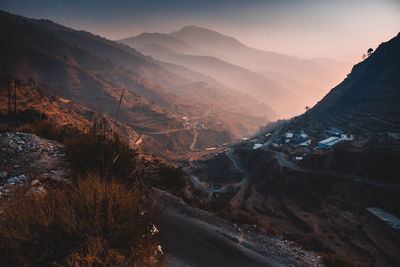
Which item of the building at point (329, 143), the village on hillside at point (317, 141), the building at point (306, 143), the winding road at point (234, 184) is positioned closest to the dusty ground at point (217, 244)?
the winding road at point (234, 184)

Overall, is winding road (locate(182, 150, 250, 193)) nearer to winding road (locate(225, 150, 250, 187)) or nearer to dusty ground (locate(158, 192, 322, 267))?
winding road (locate(225, 150, 250, 187))

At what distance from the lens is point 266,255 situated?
5.69 m

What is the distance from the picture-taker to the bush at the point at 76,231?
5.93ft

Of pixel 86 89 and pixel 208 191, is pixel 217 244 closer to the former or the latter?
pixel 208 191

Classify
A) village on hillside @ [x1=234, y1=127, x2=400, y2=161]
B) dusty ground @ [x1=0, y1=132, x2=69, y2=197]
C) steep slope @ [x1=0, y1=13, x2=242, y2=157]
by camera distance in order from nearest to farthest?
dusty ground @ [x1=0, y1=132, x2=69, y2=197] → village on hillside @ [x1=234, y1=127, x2=400, y2=161] → steep slope @ [x1=0, y1=13, x2=242, y2=157]

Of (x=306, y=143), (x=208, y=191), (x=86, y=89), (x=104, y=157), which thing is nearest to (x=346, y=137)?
(x=306, y=143)

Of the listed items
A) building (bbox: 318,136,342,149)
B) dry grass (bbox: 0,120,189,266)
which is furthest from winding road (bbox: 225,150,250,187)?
dry grass (bbox: 0,120,189,266)

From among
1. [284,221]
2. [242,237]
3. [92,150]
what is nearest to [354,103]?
[284,221]

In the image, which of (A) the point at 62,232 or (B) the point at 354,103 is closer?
(A) the point at 62,232

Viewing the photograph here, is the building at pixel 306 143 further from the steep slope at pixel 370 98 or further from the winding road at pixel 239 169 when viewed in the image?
the winding road at pixel 239 169

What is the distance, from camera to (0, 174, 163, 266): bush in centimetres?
181

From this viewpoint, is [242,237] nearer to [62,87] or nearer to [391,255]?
[391,255]

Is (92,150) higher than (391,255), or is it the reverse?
(92,150)

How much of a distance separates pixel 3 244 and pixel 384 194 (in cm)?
3845
